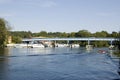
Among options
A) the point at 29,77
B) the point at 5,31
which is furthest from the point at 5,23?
the point at 29,77

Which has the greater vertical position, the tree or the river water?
A: the tree

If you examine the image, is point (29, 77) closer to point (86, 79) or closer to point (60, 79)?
point (60, 79)

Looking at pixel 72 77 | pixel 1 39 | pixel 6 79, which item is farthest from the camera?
pixel 1 39

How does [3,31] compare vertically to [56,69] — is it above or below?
above

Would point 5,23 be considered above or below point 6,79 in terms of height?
above

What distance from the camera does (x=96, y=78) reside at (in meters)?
40.2

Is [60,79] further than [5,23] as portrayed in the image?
No

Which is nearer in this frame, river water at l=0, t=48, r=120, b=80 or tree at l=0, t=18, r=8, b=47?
river water at l=0, t=48, r=120, b=80

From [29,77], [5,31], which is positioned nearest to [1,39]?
[5,31]

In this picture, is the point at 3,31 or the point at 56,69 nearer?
the point at 56,69

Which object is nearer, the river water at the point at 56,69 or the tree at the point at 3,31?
the river water at the point at 56,69

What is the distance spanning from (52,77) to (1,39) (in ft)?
357

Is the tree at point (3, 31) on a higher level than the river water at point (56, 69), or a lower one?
higher

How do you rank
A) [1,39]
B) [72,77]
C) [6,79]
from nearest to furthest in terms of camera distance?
1. [6,79]
2. [72,77]
3. [1,39]
